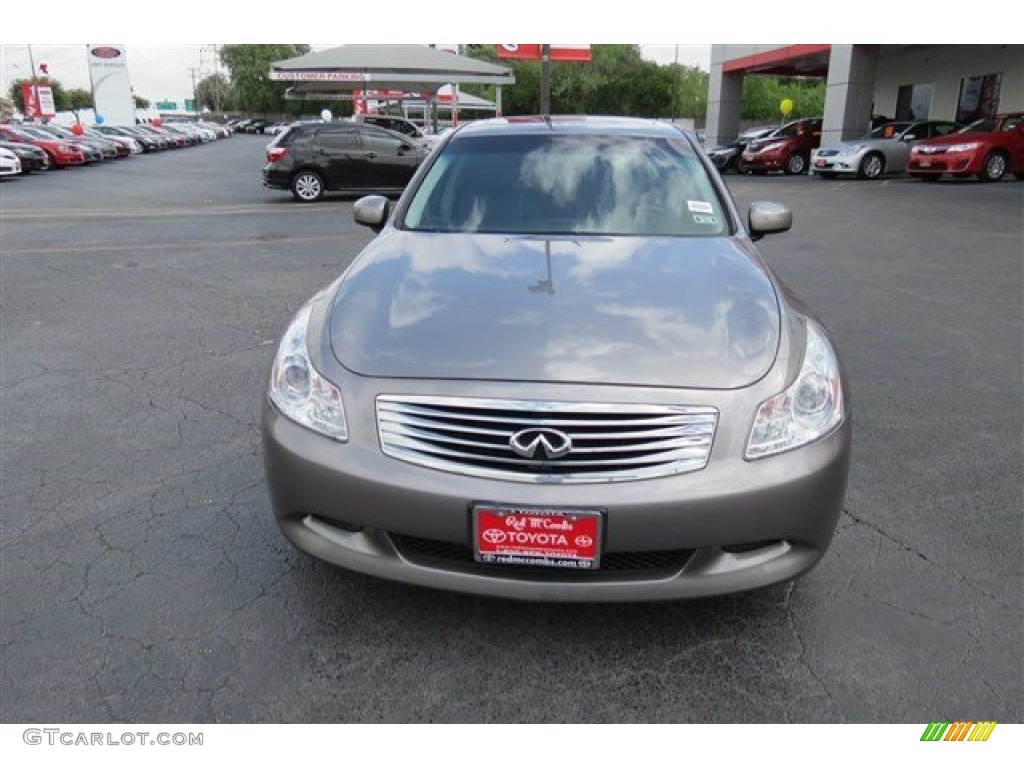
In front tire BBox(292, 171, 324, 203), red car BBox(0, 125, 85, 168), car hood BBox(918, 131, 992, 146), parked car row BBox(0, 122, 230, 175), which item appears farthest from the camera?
red car BBox(0, 125, 85, 168)

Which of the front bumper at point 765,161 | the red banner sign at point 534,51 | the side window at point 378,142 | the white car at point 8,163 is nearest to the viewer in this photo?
the side window at point 378,142

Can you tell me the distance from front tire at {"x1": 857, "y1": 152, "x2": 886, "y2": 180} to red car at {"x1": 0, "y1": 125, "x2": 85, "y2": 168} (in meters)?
24.5

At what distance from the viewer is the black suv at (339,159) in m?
15.8

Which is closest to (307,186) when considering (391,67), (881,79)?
(391,67)

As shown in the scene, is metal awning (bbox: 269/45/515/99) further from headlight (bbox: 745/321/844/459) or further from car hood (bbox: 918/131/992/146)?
headlight (bbox: 745/321/844/459)

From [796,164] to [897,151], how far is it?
13.3ft

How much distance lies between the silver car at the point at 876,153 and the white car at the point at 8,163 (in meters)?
21.1

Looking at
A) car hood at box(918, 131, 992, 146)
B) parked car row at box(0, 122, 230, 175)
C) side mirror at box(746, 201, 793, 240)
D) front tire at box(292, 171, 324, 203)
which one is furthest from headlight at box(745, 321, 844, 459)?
parked car row at box(0, 122, 230, 175)

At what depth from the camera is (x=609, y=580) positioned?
2.23 metres

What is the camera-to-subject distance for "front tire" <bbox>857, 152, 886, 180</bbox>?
19.5 m

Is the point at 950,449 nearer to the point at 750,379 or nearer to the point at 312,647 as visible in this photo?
the point at 750,379

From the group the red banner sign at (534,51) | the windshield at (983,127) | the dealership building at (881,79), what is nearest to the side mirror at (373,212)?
the windshield at (983,127)

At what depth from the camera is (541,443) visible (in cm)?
219

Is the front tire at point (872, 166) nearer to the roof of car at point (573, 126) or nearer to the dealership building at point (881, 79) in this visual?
the dealership building at point (881, 79)
